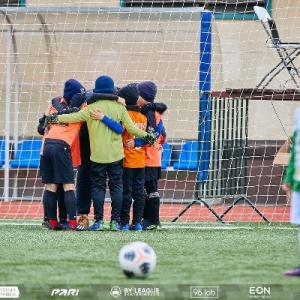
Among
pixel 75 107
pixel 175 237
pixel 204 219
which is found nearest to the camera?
pixel 175 237

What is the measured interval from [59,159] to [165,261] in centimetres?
366

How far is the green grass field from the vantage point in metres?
7.71

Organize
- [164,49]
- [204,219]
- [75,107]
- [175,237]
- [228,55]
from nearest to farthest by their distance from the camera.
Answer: [175,237] < [75,107] < [204,219] < [164,49] < [228,55]

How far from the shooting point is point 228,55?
62.8 ft

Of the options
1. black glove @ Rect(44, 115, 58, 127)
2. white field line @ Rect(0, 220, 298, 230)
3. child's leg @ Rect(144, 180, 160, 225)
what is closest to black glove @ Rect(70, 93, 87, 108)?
black glove @ Rect(44, 115, 58, 127)

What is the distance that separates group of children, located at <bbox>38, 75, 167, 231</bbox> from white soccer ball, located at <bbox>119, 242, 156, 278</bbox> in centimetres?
469

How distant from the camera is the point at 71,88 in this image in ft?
43.0

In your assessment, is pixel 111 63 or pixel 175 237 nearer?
pixel 175 237

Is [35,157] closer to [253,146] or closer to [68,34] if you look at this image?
[68,34]

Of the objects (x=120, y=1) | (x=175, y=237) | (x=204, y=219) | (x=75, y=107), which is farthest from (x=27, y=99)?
(x=175, y=237)

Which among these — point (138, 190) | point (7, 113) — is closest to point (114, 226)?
point (138, 190)

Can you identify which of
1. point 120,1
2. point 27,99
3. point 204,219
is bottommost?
point 204,219

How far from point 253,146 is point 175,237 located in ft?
23.5

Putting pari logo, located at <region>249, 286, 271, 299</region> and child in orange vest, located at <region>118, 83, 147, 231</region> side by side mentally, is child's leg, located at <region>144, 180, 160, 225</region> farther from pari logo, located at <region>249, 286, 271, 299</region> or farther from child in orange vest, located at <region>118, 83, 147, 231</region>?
pari logo, located at <region>249, 286, 271, 299</region>
